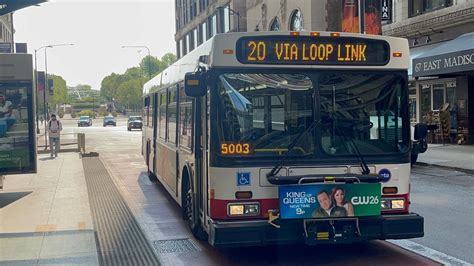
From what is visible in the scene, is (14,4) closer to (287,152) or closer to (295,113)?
(295,113)

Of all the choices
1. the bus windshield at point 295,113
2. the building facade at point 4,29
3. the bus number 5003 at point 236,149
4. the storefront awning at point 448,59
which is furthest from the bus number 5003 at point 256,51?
the building facade at point 4,29

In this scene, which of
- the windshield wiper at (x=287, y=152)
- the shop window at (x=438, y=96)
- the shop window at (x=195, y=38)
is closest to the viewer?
the windshield wiper at (x=287, y=152)

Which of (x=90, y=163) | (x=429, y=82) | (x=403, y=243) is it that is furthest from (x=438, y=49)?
(x=403, y=243)

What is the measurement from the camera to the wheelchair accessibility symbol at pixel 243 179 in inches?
250

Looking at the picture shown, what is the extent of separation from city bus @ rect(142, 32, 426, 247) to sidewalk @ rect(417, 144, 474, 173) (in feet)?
34.4

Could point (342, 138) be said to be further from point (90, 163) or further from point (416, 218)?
point (90, 163)

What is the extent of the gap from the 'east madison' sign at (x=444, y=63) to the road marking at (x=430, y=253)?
1473cm

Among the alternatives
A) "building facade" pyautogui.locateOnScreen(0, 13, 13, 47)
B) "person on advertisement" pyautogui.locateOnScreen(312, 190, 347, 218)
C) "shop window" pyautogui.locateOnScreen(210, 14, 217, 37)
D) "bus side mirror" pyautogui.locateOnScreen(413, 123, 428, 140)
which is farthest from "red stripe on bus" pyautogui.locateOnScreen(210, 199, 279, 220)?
"building facade" pyautogui.locateOnScreen(0, 13, 13, 47)

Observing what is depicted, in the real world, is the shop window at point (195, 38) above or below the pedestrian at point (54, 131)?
above

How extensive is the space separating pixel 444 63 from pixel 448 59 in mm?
285

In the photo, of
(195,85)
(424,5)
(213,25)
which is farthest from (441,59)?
(213,25)

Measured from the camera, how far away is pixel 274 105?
20.9ft

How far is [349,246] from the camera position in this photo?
24.6ft

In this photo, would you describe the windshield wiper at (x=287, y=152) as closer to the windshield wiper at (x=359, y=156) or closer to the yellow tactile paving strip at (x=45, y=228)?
the windshield wiper at (x=359, y=156)
